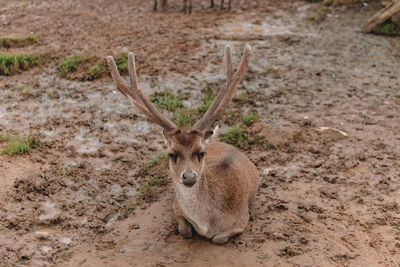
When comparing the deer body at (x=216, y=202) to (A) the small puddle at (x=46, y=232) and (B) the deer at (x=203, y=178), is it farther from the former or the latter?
(A) the small puddle at (x=46, y=232)

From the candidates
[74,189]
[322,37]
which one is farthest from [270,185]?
[322,37]

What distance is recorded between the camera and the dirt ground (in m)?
3.94

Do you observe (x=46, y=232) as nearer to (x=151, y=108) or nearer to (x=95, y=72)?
(x=151, y=108)

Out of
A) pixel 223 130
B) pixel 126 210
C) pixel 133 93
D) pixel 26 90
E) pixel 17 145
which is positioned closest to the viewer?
pixel 133 93

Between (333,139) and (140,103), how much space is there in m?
3.05

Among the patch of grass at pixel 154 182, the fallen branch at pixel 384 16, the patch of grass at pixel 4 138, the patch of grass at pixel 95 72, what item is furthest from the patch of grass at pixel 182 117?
the fallen branch at pixel 384 16

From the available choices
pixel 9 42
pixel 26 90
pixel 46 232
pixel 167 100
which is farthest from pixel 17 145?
pixel 9 42

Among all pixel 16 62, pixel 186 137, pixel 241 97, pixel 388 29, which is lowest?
pixel 241 97

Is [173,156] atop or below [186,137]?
below

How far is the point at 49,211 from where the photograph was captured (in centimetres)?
444

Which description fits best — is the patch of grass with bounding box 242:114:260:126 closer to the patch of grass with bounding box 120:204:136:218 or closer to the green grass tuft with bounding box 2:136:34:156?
the patch of grass with bounding box 120:204:136:218

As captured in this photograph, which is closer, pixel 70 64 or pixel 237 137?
pixel 237 137

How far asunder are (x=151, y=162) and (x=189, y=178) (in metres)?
1.98

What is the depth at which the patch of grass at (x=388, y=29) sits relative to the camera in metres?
10.2
